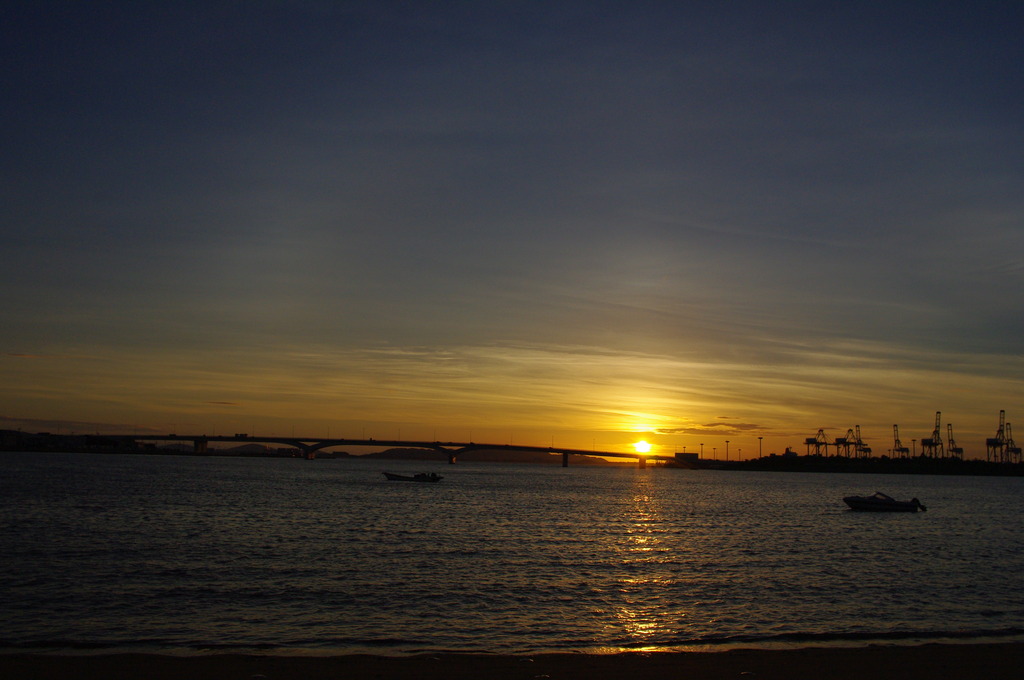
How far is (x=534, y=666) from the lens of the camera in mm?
18031

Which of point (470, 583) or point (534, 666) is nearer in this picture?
point (534, 666)

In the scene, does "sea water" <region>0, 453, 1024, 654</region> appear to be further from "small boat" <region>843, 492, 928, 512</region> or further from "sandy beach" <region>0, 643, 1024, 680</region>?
"small boat" <region>843, 492, 928, 512</region>

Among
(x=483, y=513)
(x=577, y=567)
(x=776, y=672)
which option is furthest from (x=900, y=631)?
(x=483, y=513)

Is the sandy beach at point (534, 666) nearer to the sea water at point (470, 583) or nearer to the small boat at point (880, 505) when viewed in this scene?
the sea water at point (470, 583)

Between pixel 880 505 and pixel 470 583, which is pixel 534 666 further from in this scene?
pixel 880 505

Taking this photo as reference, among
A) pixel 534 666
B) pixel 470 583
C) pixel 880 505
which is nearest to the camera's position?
pixel 534 666

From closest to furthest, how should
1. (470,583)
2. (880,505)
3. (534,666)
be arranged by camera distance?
1. (534,666)
2. (470,583)
3. (880,505)

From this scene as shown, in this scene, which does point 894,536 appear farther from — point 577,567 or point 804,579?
point 577,567

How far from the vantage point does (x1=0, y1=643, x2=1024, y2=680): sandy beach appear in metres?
17.0

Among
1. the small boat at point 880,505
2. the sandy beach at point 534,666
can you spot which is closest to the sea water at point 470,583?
the sandy beach at point 534,666

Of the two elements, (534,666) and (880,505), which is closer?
(534,666)

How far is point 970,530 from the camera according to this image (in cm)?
6644

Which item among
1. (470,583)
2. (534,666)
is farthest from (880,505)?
(534,666)

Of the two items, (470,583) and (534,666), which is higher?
(534,666)
